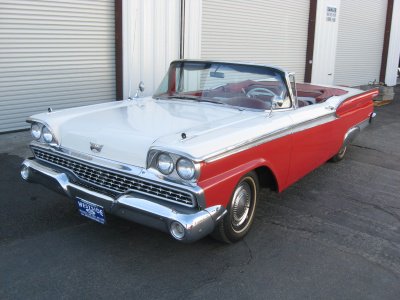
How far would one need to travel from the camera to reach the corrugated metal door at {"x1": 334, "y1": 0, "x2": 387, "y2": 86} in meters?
14.0

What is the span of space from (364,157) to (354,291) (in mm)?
3825

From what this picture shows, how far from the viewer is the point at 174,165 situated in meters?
2.94

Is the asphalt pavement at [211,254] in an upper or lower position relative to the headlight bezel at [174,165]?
lower

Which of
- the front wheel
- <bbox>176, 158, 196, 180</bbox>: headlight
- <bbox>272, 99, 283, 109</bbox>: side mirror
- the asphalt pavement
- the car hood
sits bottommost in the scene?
the asphalt pavement

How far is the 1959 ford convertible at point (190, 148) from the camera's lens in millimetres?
2951

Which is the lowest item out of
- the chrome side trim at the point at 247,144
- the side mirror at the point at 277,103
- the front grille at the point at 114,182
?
the front grille at the point at 114,182

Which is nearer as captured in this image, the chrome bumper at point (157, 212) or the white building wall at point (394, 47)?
the chrome bumper at point (157, 212)

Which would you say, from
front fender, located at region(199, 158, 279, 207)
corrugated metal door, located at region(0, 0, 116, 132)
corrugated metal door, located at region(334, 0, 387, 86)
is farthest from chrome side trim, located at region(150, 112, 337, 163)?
corrugated metal door, located at region(334, 0, 387, 86)

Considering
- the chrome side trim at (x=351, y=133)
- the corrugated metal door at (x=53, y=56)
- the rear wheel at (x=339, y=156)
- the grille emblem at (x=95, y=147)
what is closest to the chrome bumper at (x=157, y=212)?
the grille emblem at (x=95, y=147)

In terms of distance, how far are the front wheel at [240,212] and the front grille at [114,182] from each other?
467 millimetres

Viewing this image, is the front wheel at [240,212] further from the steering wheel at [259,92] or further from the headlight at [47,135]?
the headlight at [47,135]

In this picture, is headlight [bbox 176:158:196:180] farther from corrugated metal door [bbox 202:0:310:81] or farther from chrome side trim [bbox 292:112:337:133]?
corrugated metal door [bbox 202:0:310:81]

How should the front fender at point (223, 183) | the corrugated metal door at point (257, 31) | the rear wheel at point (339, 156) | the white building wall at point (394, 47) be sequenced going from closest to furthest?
1. the front fender at point (223, 183)
2. the rear wheel at point (339, 156)
3. the corrugated metal door at point (257, 31)
4. the white building wall at point (394, 47)

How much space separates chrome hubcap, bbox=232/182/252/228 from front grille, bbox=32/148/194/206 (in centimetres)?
57
